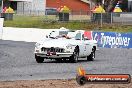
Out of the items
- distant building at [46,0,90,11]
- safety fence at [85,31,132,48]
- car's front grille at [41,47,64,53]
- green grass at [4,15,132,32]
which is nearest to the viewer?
car's front grille at [41,47,64,53]

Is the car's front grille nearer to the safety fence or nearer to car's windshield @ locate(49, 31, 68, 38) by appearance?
car's windshield @ locate(49, 31, 68, 38)

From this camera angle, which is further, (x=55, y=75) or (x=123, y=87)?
(x=55, y=75)

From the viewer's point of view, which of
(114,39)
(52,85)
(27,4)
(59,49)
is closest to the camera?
(52,85)

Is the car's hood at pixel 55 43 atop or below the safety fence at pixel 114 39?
atop

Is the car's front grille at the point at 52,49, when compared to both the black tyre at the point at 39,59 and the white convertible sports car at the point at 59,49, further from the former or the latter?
the black tyre at the point at 39,59

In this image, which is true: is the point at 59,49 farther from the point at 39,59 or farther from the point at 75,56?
the point at 39,59

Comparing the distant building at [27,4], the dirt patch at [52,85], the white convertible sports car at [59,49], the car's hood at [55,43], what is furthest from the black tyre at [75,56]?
the distant building at [27,4]

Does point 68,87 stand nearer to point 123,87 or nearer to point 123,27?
point 123,87

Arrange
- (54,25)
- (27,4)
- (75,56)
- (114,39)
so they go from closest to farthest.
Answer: (75,56) < (114,39) < (54,25) < (27,4)

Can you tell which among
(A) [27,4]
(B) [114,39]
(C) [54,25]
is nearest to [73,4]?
(A) [27,4]

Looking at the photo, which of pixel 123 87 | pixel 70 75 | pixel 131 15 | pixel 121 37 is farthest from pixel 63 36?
pixel 131 15

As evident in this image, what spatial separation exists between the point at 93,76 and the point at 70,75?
31.4ft

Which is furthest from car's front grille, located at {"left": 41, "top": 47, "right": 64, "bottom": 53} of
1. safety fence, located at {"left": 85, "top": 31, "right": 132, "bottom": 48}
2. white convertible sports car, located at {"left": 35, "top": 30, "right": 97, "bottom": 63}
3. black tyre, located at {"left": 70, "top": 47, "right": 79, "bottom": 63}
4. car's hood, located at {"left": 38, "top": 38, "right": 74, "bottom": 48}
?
safety fence, located at {"left": 85, "top": 31, "right": 132, "bottom": 48}

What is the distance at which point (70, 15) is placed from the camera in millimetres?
58781
